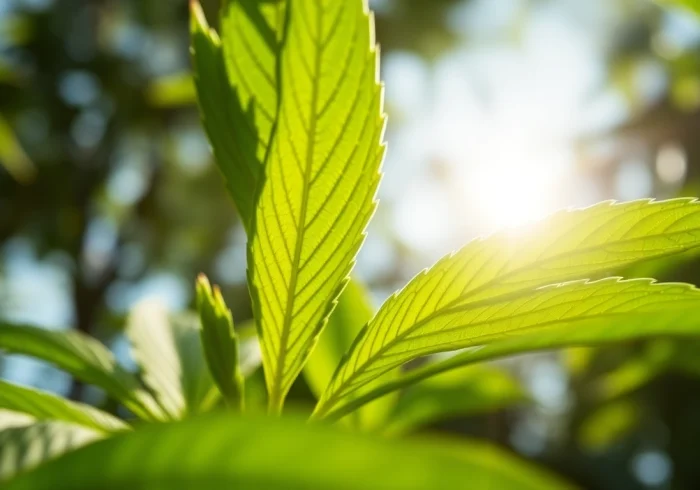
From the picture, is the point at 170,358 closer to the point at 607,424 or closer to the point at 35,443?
the point at 35,443

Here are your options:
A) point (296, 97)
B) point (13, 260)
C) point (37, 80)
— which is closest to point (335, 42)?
point (296, 97)

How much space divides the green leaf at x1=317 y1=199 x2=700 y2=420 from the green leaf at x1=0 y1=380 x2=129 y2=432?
23 centimetres

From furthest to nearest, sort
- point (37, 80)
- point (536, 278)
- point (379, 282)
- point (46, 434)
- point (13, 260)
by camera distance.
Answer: point (13, 260)
point (37, 80)
point (379, 282)
point (536, 278)
point (46, 434)

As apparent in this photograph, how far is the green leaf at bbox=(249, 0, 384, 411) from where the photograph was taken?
1.26ft

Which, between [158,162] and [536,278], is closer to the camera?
[536,278]

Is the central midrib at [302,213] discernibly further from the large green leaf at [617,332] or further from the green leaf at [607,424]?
the green leaf at [607,424]

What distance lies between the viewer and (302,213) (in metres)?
0.43

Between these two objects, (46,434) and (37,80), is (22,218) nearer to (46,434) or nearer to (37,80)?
(37,80)

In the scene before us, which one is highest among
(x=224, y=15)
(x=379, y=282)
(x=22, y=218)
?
(x=22, y=218)

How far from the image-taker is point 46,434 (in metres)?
0.33

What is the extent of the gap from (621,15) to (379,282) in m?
2.74

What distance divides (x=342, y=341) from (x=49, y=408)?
0.41 metres

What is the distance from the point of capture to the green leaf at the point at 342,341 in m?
0.83

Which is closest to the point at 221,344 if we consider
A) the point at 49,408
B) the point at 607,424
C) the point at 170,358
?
the point at 49,408
